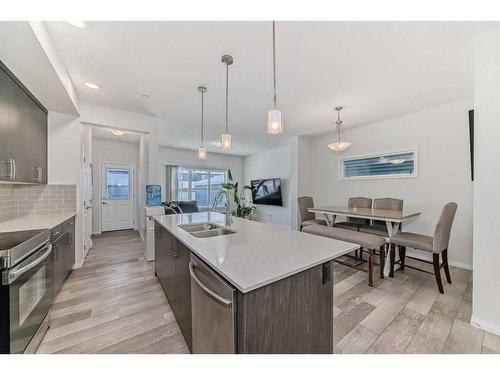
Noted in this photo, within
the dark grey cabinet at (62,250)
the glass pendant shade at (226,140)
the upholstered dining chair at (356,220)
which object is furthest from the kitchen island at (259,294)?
the upholstered dining chair at (356,220)

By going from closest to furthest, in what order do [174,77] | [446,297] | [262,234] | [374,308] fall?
1. [262,234]
2. [374,308]
3. [446,297]
4. [174,77]

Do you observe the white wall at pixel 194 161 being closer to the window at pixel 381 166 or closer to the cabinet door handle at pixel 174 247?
the window at pixel 381 166

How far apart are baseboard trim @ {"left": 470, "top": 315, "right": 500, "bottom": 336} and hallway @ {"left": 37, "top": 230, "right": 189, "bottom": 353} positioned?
93.7 inches

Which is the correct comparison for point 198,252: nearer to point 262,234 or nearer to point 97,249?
point 262,234

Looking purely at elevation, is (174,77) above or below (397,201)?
above

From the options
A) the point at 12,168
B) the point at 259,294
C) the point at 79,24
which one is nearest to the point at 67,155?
the point at 12,168

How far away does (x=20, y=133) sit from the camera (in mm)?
2014

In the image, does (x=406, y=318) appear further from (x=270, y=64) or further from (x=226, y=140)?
(x=270, y=64)

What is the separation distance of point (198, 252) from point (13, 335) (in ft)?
4.00

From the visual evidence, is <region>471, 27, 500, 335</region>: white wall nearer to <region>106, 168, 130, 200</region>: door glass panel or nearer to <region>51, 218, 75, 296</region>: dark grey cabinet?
<region>51, 218, 75, 296</region>: dark grey cabinet

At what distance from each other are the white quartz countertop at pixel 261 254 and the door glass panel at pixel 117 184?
5.04m

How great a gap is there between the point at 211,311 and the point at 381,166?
416 centimetres

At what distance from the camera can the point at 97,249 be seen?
3.86 m
